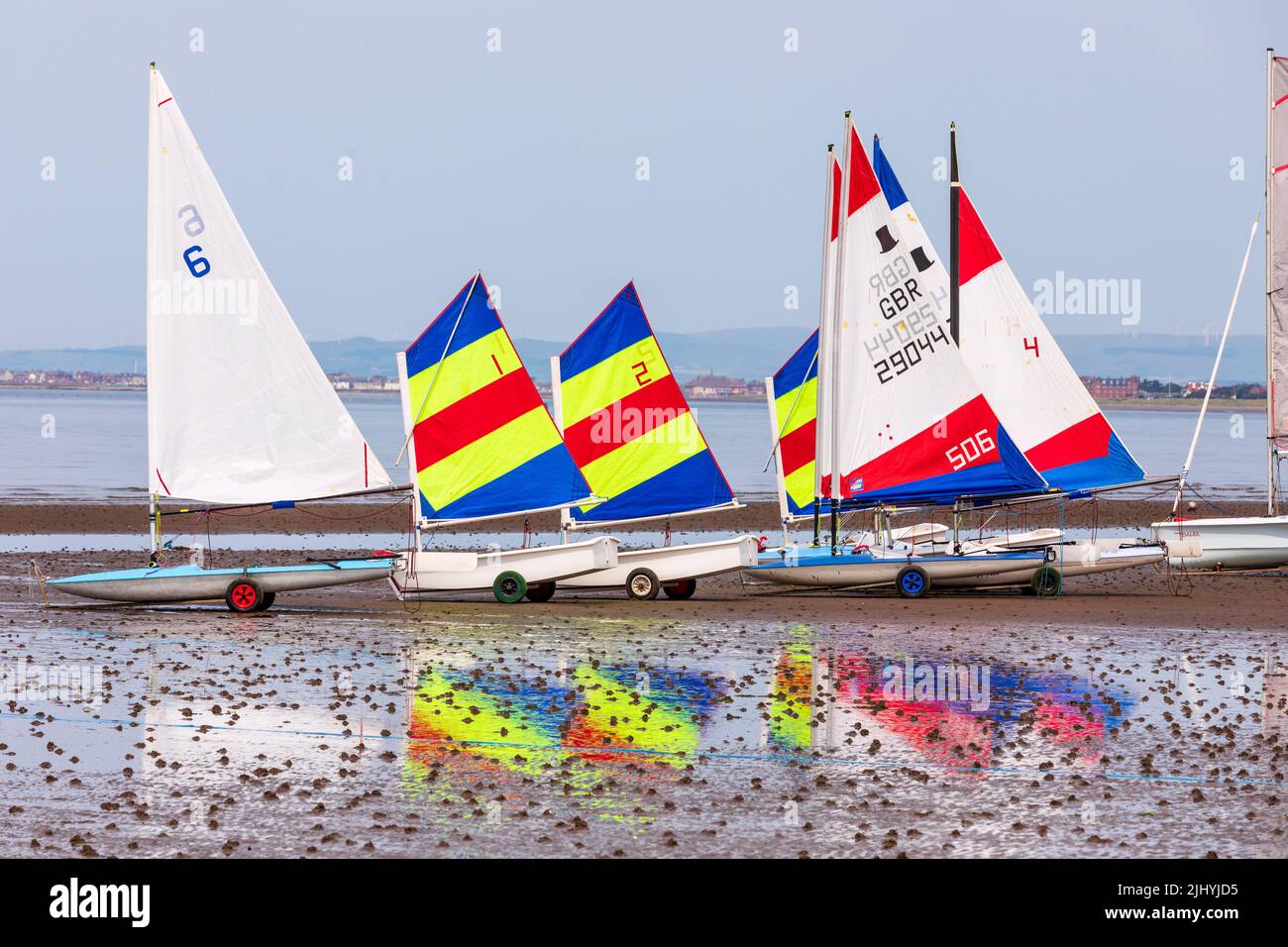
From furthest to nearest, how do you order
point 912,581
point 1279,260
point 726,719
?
point 1279,260 → point 912,581 → point 726,719

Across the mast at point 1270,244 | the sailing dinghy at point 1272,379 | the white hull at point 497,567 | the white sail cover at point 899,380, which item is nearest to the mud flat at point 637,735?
the white hull at point 497,567

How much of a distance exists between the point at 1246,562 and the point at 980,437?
26.8ft

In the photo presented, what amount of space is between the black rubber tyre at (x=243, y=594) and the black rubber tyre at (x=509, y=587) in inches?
178

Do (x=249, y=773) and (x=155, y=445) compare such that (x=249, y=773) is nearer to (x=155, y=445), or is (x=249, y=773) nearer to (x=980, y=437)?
(x=155, y=445)

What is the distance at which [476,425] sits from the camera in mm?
31422

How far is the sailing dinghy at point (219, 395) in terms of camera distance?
27984 mm

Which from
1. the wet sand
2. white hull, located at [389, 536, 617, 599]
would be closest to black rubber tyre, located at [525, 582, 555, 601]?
white hull, located at [389, 536, 617, 599]

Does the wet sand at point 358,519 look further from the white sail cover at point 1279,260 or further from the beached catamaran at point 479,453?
the beached catamaran at point 479,453

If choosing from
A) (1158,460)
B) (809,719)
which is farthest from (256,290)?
(1158,460)

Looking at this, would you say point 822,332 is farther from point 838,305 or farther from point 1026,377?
point 1026,377

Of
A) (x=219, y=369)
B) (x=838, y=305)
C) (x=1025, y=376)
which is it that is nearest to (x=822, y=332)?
(x=838, y=305)

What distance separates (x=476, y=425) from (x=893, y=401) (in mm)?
8485

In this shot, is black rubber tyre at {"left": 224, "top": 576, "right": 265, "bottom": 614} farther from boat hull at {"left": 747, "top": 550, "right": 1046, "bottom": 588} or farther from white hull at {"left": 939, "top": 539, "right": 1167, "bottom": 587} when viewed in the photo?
white hull at {"left": 939, "top": 539, "right": 1167, "bottom": 587}

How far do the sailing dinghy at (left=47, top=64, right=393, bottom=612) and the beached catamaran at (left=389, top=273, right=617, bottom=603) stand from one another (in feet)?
8.17
